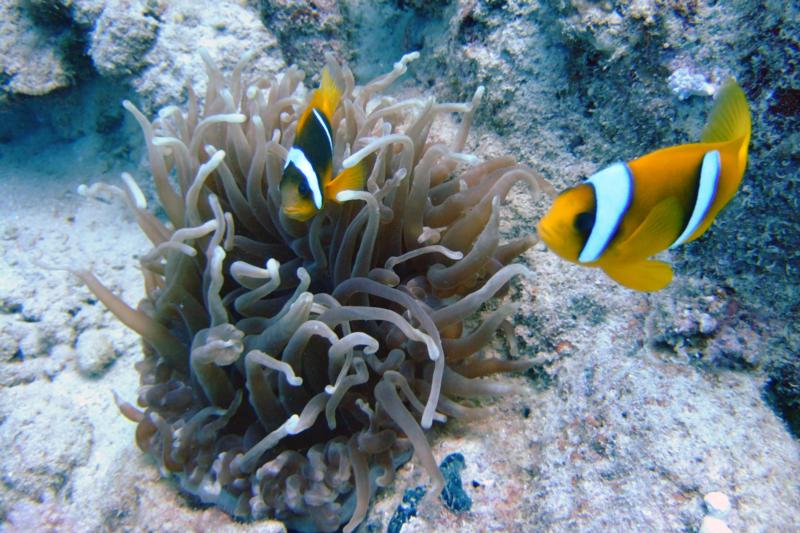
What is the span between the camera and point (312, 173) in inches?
68.3

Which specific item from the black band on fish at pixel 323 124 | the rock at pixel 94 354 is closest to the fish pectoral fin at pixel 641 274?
the black band on fish at pixel 323 124

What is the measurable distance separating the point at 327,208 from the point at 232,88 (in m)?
0.93

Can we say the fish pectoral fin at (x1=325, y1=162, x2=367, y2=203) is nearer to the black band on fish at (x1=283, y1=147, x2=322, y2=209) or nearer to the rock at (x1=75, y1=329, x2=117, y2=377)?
the black band on fish at (x1=283, y1=147, x2=322, y2=209)

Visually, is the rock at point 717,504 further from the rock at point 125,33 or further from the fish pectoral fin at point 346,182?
the rock at point 125,33

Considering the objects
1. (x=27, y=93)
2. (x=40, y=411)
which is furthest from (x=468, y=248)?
(x=27, y=93)

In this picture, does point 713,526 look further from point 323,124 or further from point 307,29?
point 307,29

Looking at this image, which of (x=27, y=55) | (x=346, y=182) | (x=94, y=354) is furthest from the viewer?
(x=27, y=55)

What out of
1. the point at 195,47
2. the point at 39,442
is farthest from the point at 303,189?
the point at 195,47

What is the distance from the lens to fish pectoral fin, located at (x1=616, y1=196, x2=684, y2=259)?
1195mm

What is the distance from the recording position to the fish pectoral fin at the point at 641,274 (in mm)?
1303

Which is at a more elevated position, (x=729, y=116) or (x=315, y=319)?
(x=729, y=116)

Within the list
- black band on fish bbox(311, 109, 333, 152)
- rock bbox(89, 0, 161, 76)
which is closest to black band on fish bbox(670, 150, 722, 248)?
black band on fish bbox(311, 109, 333, 152)

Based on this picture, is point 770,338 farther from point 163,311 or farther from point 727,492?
point 163,311

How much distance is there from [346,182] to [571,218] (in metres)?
0.92
